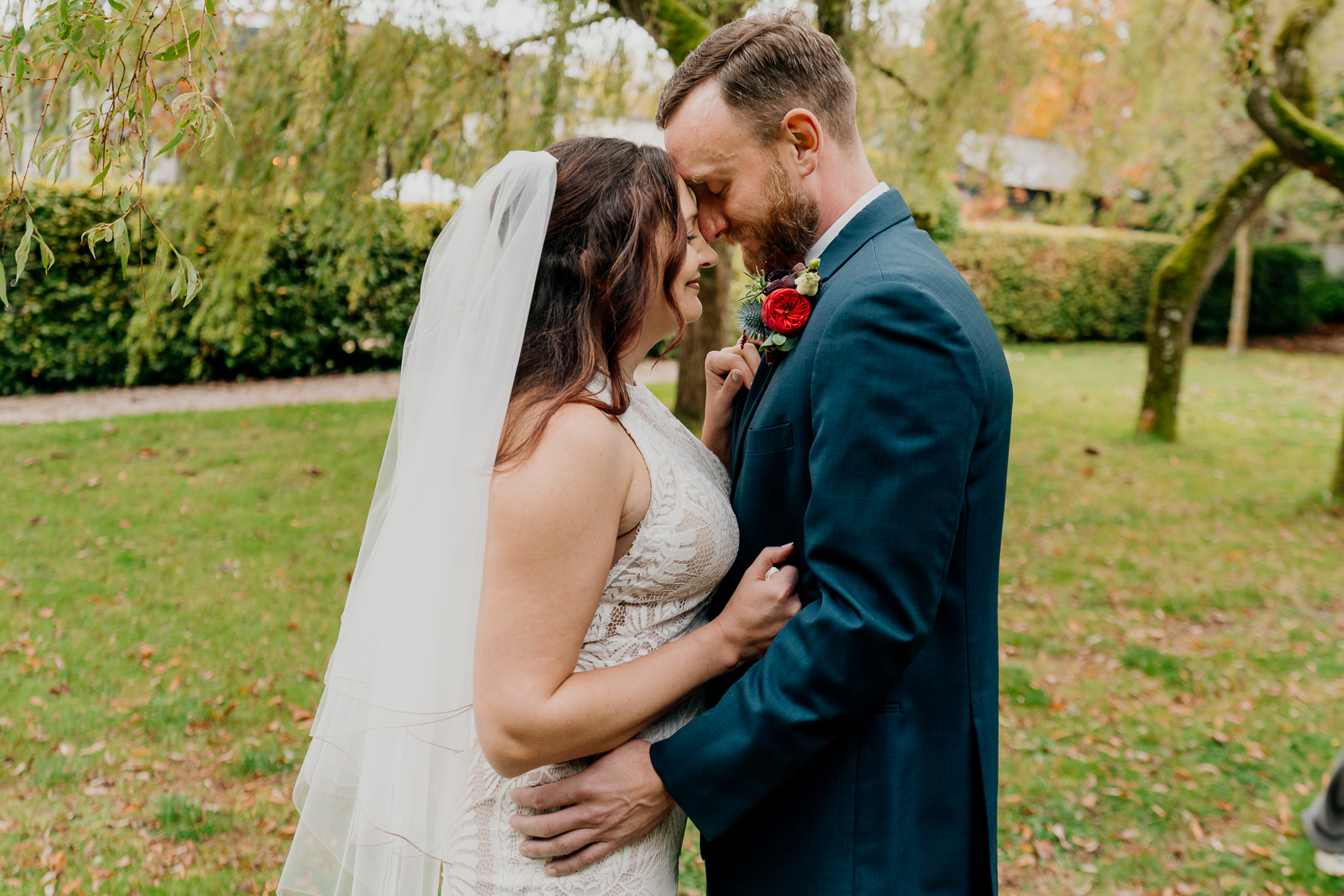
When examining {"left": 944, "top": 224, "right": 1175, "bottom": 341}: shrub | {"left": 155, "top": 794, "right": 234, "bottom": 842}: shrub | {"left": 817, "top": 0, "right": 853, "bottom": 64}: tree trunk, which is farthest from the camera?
{"left": 944, "top": 224, "right": 1175, "bottom": 341}: shrub

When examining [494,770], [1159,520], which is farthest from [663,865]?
[1159,520]

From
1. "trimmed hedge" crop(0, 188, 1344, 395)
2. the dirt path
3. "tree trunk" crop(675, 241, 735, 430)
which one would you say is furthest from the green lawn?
"tree trunk" crop(675, 241, 735, 430)

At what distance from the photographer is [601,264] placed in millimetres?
1783

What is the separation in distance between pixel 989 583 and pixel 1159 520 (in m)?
7.21

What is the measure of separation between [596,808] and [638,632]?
333 mm

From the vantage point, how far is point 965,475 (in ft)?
5.02

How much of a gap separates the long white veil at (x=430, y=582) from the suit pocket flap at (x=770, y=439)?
0.48 meters

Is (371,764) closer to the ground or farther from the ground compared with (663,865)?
farther from the ground

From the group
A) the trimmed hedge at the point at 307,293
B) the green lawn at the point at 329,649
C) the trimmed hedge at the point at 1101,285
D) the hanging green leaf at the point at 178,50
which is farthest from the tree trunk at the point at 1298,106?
the trimmed hedge at the point at 1101,285

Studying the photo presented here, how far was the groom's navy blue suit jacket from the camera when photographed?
4.90ft

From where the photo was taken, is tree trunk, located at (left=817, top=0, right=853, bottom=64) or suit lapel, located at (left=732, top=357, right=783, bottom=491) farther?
tree trunk, located at (left=817, top=0, right=853, bottom=64)

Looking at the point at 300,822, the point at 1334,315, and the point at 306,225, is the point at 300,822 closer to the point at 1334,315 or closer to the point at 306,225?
the point at 306,225

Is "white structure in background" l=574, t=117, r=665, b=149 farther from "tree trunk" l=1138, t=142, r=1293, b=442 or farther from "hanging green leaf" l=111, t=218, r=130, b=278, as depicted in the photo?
"tree trunk" l=1138, t=142, r=1293, b=442

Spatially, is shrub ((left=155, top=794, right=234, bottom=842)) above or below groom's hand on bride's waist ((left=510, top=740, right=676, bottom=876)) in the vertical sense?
below
